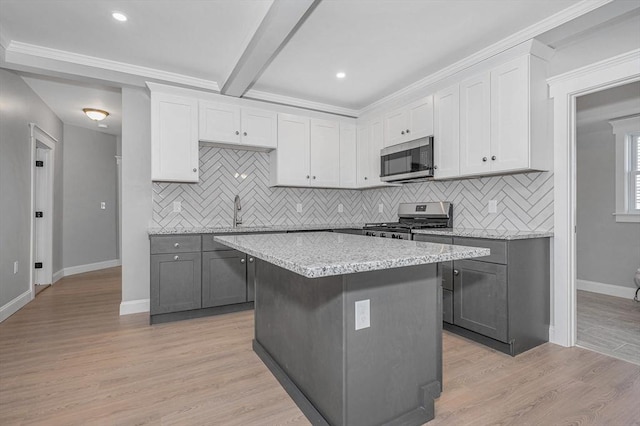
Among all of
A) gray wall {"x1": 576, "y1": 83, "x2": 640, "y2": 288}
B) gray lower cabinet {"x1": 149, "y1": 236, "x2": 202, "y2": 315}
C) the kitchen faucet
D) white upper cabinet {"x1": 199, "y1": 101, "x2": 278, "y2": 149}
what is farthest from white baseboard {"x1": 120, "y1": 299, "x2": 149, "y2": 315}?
gray wall {"x1": 576, "y1": 83, "x2": 640, "y2": 288}

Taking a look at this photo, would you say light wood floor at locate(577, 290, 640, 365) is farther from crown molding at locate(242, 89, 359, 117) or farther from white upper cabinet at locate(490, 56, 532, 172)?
crown molding at locate(242, 89, 359, 117)

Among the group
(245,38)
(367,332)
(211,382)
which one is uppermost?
(245,38)

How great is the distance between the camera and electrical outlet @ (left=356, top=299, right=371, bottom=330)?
149 centimetres

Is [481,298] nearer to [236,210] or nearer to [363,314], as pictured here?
[363,314]

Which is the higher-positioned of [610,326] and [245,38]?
[245,38]

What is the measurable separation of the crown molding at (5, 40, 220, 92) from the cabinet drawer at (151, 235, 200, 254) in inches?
63.2

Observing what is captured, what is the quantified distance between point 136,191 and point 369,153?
111 inches

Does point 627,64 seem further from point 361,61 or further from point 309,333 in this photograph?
point 309,333

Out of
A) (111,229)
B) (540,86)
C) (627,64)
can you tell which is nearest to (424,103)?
(540,86)

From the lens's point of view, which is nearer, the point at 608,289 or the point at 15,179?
the point at 15,179

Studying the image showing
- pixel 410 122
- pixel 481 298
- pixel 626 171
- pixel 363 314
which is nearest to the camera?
pixel 363 314

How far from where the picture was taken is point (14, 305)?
3.60 meters

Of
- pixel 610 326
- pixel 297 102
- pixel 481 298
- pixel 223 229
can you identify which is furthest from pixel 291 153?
pixel 610 326

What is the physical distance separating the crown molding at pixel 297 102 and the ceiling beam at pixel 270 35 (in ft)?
1.72
